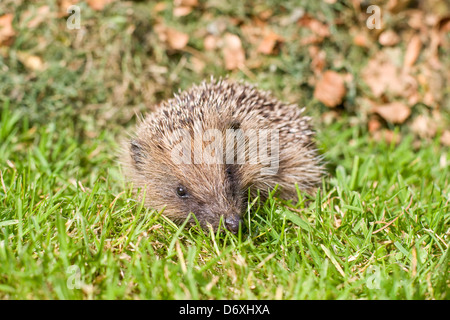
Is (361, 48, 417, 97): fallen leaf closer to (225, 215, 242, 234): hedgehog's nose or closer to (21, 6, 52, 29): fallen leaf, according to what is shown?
(225, 215, 242, 234): hedgehog's nose

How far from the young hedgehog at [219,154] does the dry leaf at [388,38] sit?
5.24ft

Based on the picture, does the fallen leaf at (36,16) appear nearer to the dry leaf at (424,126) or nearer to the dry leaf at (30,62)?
the dry leaf at (30,62)

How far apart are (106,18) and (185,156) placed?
92.3 inches

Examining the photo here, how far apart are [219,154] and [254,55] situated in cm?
210

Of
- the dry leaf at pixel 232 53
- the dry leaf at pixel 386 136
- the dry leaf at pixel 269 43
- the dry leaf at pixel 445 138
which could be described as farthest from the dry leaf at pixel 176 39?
the dry leaf at pixel 445 138

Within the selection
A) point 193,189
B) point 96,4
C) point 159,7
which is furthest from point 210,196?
point 96,4

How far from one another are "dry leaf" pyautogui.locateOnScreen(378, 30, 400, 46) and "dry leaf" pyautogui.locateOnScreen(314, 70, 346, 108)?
62 cm

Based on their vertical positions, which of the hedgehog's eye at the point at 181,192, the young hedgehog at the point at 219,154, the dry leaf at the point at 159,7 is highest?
the dry leaf at the point at 159,7

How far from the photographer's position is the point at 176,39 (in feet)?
15.9

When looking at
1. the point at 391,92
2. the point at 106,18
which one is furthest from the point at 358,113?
the point at 106,18

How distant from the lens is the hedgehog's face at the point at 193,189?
10.2 feet

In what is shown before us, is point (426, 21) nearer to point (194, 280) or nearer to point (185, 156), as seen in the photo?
point (185, 156)

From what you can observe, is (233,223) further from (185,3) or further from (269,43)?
(185,3)

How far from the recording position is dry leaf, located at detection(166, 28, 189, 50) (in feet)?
15.9
